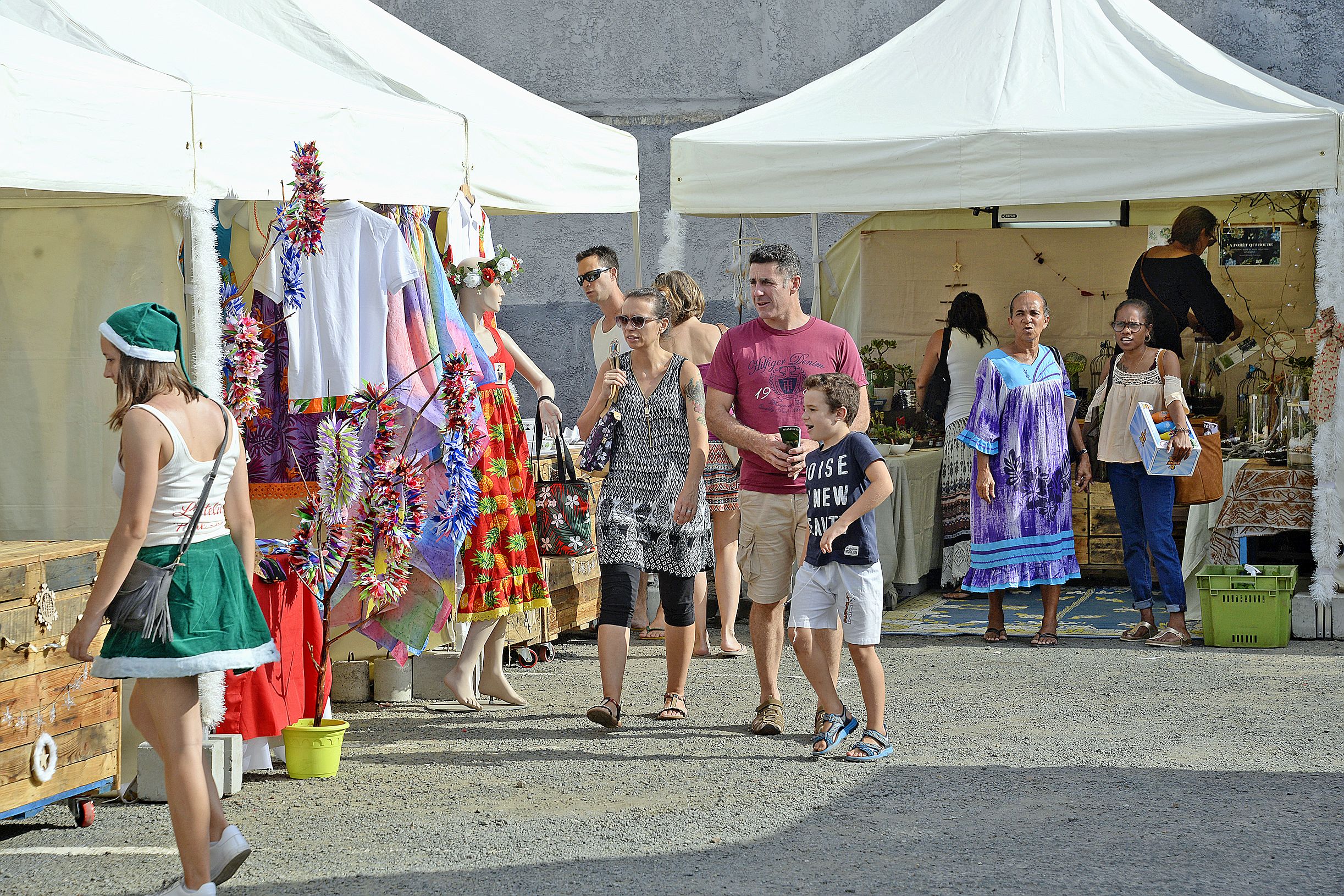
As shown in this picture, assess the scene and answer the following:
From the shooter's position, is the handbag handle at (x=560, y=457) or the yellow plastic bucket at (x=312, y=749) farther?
the handbag handle at (x=560, y=457)

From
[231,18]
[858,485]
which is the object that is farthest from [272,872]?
[231,18]

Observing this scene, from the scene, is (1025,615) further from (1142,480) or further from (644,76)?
(644,76)

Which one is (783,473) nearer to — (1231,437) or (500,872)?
(500,872)

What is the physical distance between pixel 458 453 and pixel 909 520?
3.77 metres

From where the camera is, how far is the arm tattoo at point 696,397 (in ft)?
19.4

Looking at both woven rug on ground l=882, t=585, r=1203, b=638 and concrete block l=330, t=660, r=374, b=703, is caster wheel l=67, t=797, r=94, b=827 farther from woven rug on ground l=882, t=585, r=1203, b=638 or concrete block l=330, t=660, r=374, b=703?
woven rug on ground l=882, t=585, r=1203, b=638

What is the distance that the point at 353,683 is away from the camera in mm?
6637

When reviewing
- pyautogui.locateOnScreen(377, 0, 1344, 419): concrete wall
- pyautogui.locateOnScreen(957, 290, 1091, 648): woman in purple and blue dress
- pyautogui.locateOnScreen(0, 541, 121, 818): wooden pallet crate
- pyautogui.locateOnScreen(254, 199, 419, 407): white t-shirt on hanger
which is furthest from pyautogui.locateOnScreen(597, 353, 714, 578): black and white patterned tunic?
pyautogui.locateOnScreen(377, 0, 1344, 419): concrete wall

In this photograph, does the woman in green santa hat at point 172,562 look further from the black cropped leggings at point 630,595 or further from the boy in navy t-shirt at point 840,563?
the boy in navy t-shirt at point 840,563

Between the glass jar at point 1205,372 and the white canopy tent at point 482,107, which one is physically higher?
the white canopy tent at point 482,107

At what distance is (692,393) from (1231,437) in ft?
14.8

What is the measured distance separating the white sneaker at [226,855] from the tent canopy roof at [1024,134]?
495cm

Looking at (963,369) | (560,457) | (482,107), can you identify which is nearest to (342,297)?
(560,457)

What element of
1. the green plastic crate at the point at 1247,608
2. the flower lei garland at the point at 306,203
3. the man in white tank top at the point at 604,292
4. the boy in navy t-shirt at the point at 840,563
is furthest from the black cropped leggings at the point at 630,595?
the green plastic crate at the point at 1247,608
